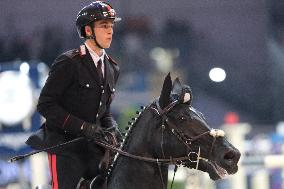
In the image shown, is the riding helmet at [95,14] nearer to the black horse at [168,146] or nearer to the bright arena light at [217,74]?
the black horse at [168,146]

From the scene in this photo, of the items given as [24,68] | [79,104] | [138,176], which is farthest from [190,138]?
[24,68]

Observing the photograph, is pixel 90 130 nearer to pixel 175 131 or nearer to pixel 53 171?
pixel 53 171

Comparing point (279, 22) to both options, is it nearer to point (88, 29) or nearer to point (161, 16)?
point (161, 16)

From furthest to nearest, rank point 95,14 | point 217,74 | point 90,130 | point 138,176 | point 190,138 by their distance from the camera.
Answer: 1. point 217,74
2. point 95,14
3. point 90,130
4. point 138,176
5. point 190,138

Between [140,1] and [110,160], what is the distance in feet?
12.2

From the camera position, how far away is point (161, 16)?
6605 millimetres

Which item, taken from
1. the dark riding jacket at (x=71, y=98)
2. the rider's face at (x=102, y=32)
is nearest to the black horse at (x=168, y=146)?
the dark riding jacket at (x=71, y=98)

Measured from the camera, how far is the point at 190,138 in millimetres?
2822

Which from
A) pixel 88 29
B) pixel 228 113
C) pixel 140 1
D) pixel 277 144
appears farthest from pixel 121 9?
pixel 88 29

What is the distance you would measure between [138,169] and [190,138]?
0.86ft

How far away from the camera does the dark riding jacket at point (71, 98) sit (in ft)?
10.2

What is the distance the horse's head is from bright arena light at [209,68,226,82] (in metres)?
3.60

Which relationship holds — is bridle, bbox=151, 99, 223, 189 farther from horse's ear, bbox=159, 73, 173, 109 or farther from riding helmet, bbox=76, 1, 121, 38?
riding helmet, bbox=76, 1, 121, 38

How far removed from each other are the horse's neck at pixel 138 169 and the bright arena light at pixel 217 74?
11.6 ft
